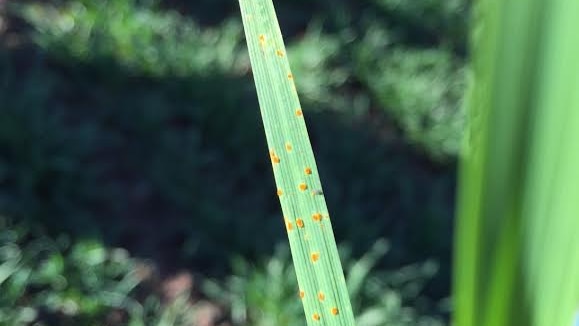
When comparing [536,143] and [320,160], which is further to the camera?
[320,160]

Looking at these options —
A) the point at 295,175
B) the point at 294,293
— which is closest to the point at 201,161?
the point at 294,293

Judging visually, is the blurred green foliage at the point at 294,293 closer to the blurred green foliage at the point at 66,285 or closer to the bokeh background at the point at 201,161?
the bokeh background at the point at 201,161

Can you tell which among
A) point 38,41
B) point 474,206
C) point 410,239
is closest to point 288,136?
point 474,206

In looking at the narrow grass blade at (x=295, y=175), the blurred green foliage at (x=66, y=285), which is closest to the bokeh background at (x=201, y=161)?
the blurred green foliage at (x=66, y=285)

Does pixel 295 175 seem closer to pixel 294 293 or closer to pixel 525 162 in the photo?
pixel 525 162

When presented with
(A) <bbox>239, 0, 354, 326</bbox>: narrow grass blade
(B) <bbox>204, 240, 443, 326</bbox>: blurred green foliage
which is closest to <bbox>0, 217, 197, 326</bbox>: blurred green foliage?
(B) <bbox>204, 240, 443, 326</bbox>: blurred green foliage

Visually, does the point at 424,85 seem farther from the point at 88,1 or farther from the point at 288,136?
the point at 288,136
